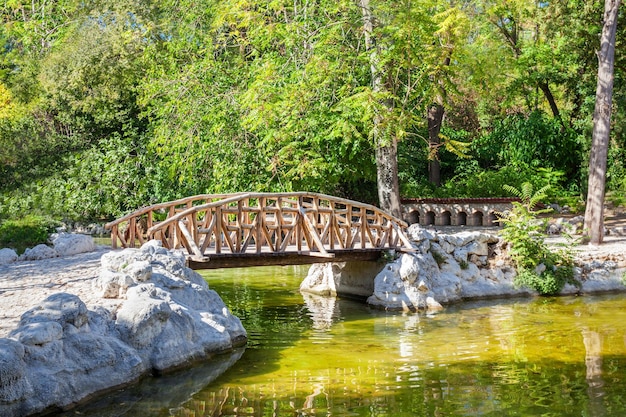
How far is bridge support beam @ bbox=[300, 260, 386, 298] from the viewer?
671 inches

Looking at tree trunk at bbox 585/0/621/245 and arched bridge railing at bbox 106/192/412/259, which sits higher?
tree trunk at bbox 585/0/621/245

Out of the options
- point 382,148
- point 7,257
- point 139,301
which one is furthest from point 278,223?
point 382,148

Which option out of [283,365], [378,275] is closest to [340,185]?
[378,275]

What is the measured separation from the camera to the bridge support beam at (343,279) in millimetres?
17031

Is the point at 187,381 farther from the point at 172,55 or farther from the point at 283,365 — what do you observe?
the point at 172,55

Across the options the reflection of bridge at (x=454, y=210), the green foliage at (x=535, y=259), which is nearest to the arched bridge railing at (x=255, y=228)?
the green foliage at (x=535, y=259)

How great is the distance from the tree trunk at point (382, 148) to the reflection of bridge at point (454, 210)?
15.6 feet

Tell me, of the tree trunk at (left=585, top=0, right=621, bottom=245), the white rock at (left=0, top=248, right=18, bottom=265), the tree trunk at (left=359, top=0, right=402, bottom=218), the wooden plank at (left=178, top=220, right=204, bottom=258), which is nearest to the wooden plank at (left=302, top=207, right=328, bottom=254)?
the wooden plank at (left=178, top=220, right=204, bottom=258)

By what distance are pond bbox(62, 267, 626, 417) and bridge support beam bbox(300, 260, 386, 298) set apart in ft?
2.59

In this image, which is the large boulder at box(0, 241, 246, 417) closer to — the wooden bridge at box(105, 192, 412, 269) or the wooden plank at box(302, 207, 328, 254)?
the wooden bridge at box(105, 192, 412, 269)

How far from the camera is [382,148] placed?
20219 millimetres

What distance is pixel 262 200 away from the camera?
48.8ft

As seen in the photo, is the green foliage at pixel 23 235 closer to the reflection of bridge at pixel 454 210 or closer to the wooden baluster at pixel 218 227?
the wooden baluster at pixel 218 227

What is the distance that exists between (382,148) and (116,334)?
11.3 meters
